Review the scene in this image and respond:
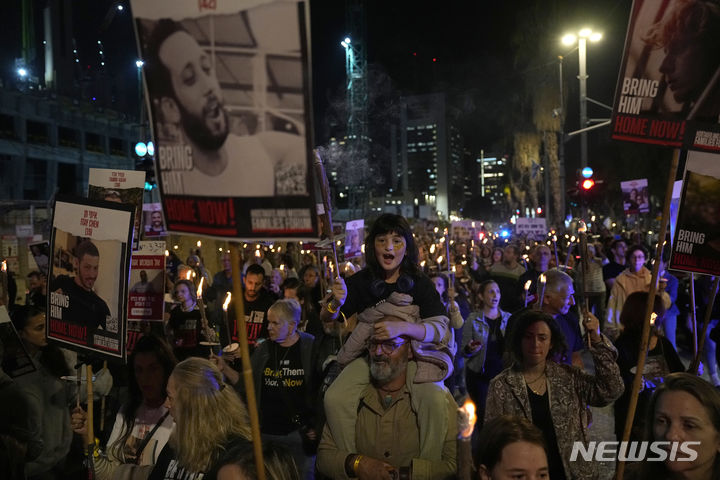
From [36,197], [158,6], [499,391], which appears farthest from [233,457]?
[36,197]

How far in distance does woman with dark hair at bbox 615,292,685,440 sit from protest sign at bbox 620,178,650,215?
12.9 meters

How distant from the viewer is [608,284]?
10.9 meters

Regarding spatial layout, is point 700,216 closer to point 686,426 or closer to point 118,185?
point 686,426

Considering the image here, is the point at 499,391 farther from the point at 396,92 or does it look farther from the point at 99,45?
the point at 396,92

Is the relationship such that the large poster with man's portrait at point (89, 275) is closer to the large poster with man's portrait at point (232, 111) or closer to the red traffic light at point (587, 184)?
the large poster with man's portrait at point (232, 111)

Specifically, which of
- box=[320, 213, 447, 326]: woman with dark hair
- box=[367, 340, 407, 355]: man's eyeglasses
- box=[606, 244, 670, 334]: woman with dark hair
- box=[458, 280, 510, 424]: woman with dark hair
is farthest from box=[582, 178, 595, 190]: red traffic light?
box=[367, 340, 407, 355]: man's eyeglasses

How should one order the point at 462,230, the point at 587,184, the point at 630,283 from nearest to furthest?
1. the point at 630,283
2. the point at 587,184
3. the point at 462,230

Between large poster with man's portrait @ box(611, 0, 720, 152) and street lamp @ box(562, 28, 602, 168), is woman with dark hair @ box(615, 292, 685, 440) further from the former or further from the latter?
street lamp @ box(562, 28, 602, 168)

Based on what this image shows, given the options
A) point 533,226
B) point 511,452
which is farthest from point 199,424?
point 533,226

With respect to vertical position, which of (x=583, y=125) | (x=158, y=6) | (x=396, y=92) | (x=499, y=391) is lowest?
(x=499, y=391)

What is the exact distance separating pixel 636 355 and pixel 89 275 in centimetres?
420

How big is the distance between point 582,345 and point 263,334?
3.17 m

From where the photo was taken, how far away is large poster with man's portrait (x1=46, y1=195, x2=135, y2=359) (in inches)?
151

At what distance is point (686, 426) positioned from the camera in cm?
261
